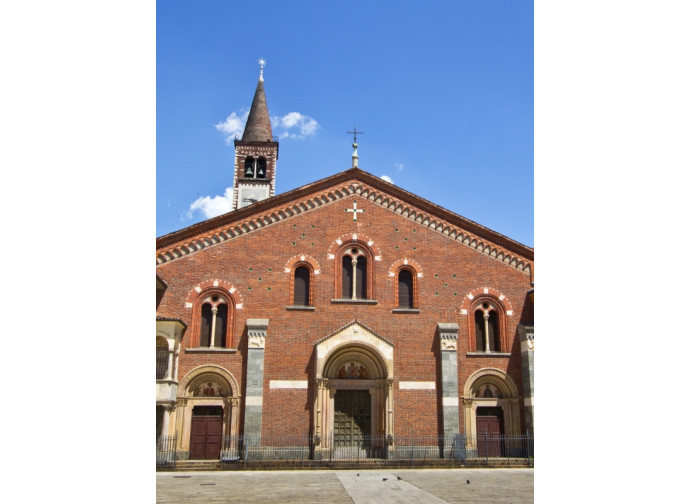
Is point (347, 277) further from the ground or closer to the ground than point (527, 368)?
further from the ground

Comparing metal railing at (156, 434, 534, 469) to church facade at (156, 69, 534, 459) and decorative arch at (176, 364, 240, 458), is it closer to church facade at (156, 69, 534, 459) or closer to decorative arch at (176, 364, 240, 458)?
church facade at (156, 69, 534, 459)

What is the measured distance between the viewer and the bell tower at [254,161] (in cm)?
4222

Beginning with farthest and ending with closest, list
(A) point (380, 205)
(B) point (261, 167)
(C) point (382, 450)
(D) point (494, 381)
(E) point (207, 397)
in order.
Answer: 1. (B) point (261, 167)
2. (A) point (380, 205)
3. (D) point (494, 381)
4. (E) point (207, 397)
5. (C) point (382, 450)

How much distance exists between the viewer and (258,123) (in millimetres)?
42781

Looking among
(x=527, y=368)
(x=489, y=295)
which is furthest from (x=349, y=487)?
(x=489, y=295)

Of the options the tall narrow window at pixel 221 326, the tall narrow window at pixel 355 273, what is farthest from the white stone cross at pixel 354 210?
the tall narrow window at pixel 221 326

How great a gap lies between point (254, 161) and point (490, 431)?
2832 centimetres

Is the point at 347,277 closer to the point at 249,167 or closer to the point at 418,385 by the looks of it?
the point at 418,385

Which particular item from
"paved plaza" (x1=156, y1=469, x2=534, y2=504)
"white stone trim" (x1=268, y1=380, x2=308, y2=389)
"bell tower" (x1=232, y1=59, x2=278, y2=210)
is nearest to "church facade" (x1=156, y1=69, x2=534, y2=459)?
"white stone trim" (x1=268, y1=380, x2=308, y2=389)

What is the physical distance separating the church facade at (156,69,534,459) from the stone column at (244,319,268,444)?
44 mm

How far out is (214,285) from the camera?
808 inches

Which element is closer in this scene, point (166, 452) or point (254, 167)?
point (166, 452)
